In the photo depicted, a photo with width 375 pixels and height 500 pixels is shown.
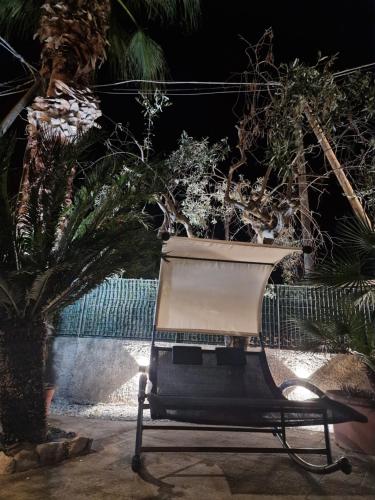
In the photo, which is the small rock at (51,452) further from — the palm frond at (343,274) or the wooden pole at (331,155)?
the wooden pole at (331,155)

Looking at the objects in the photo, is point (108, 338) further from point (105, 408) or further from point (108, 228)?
point (108, 228)

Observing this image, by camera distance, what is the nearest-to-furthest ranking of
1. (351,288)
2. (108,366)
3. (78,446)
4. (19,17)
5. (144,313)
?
(78,446), (351,288), (19,17), (108,366), (144,313)

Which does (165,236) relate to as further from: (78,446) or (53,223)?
(78,446)

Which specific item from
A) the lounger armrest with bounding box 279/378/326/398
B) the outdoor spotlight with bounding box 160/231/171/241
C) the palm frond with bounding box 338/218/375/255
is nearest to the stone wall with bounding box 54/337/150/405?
the lounger armrest with bounding box 279/378/326/398

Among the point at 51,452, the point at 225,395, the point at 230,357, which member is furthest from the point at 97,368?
the point at 51,452

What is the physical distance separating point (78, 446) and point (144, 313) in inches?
158

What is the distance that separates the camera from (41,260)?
12.2 feet

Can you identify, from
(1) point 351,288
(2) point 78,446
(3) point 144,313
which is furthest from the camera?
(3) point 144,313

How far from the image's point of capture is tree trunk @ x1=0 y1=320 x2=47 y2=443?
3.81 metres

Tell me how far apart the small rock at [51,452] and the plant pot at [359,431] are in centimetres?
324

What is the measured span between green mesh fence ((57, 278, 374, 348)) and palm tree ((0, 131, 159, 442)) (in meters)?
3.13

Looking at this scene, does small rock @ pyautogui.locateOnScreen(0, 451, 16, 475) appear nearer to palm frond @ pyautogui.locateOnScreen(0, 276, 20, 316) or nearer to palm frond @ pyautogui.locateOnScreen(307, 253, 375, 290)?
palm frond @ pyautogui.locateOnScreen(0, 276, 20, 316)

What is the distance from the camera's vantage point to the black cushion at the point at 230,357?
16.1 ft

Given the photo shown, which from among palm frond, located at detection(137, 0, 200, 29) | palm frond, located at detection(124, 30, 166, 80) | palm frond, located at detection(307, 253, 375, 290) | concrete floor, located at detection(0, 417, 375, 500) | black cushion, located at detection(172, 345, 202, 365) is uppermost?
palm frond, located at detection(137, 0, 200, 29)
